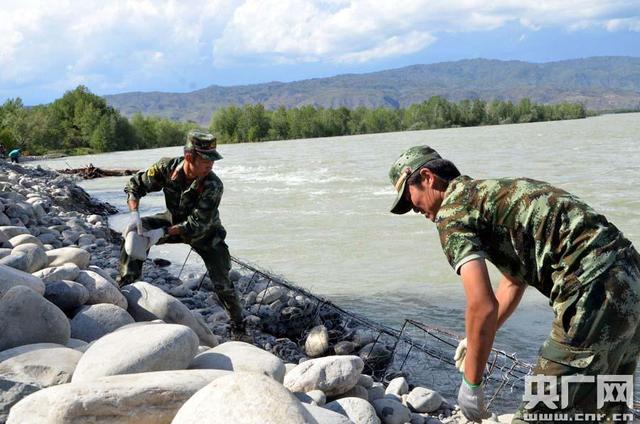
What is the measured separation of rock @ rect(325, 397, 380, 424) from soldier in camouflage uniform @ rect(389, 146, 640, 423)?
1.04 meters

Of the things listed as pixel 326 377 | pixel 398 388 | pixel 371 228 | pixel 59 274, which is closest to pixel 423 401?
pixel 398 388

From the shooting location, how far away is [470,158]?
28.9 meters

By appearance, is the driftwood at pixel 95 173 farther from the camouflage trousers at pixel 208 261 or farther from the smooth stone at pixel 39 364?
the smooth stone at pixel 39 364

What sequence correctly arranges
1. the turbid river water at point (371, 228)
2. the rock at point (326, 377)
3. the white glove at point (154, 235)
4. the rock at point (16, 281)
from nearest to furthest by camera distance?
the rock at point (326, 377) → the rock at point (16, 281) → the white glove at point (154, 235) → the turbid river water at point (371, 228)

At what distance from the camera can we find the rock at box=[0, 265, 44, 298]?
3963mm

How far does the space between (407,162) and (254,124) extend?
86865 millimetres

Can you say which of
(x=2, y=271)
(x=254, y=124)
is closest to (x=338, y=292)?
(x=2, y=271)

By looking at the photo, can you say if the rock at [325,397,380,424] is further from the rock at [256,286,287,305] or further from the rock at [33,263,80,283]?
the rock at [256,286,287,305]

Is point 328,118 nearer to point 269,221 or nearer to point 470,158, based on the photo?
point 470,158

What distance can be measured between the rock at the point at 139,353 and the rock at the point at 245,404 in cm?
78

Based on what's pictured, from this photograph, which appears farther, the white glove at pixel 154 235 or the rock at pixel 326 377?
the white glove at pixel 154 235

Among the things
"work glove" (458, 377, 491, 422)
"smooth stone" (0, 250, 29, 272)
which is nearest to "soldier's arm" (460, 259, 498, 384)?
"work glove" (458, 377, 491, 422)

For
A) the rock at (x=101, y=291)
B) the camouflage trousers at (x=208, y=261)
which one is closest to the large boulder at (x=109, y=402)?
the rock at (x=101, y=291)

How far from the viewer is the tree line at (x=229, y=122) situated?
7919 cm
